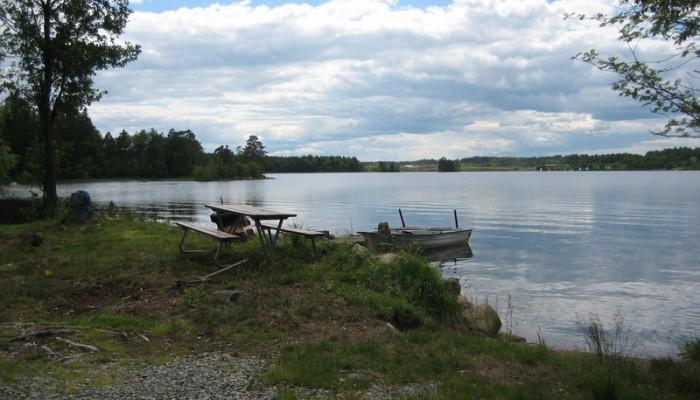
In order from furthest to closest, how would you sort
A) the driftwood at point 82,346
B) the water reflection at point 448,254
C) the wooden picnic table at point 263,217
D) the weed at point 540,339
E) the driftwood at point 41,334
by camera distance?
the water reflection at point 448,254 < the wooden picnic table at point 263,217 < the weed at point 540,339 < the driftwood at point 41,334 < the driftwood at point 82,346

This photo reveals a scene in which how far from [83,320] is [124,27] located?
14.7 meters

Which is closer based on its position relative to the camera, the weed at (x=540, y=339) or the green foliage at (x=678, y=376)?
the green foliage at (x=678, y=376)

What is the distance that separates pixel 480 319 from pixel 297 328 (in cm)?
476

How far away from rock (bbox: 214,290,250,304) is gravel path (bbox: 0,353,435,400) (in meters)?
2.54

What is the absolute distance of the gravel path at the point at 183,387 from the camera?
5.27 m

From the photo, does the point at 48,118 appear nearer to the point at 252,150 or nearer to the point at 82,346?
the point at 82,346

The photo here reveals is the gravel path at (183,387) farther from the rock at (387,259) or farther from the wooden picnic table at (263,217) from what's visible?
the rock at (387,259)

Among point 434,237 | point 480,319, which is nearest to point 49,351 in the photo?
point 480,319

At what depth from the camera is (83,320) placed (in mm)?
8023

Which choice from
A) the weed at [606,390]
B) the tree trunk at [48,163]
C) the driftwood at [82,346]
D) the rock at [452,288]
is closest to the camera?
the weed at [606,390]

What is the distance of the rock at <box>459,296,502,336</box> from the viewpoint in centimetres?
1087

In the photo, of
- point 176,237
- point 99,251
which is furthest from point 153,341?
point 176,237

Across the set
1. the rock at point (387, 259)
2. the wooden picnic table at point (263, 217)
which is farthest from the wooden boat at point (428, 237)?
the wooden picnic table at point (263, 217)

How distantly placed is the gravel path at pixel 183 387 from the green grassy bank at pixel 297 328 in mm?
146
